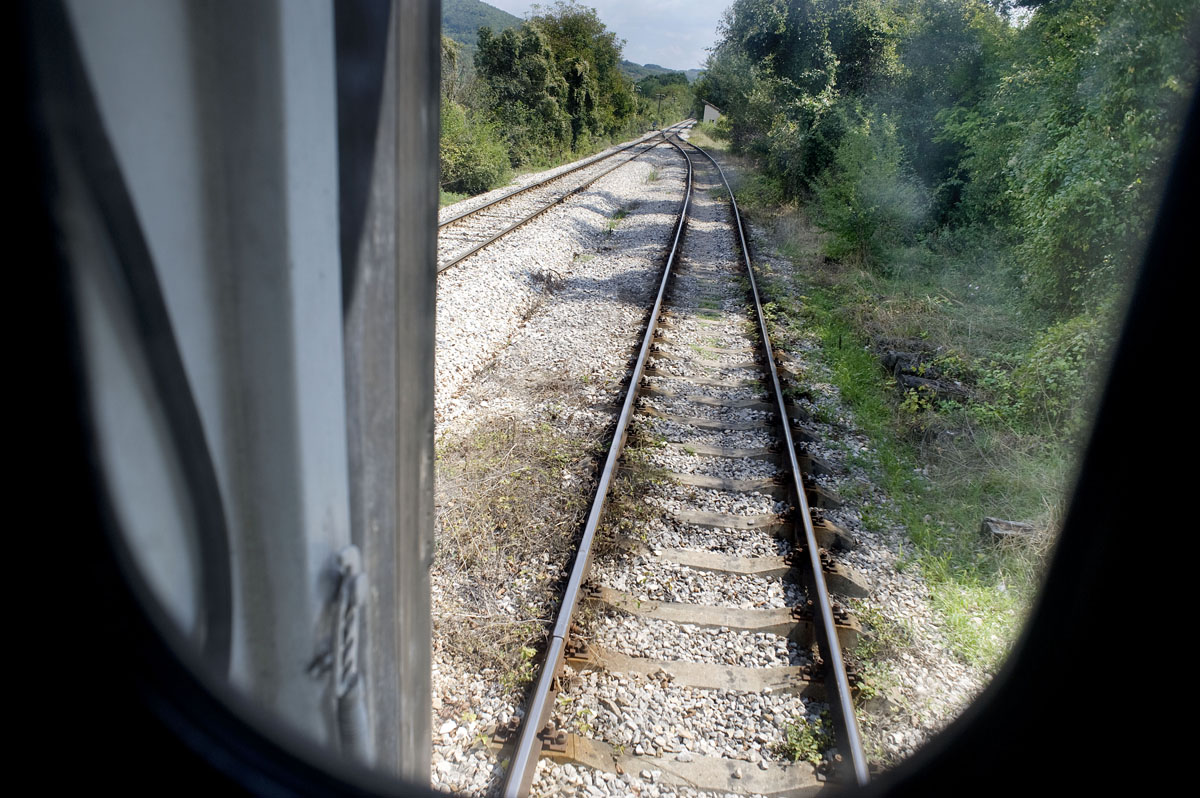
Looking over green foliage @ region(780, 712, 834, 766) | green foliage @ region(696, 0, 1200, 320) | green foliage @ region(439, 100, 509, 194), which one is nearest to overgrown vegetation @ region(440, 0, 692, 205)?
green foliage @ region(439, 100, 509, 194)

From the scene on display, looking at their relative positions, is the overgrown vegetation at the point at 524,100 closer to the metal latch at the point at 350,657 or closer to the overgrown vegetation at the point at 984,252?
the overgrown vegetation at the point at 984,252

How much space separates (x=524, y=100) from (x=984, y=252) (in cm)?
2621

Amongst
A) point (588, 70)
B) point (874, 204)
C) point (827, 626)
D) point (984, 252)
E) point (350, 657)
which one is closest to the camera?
point (350, 657)

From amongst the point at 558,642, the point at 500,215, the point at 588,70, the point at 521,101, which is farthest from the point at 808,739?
the point at 588,70

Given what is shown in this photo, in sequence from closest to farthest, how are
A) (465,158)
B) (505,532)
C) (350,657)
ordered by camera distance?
(350,657)
(505,532)
(465,158)

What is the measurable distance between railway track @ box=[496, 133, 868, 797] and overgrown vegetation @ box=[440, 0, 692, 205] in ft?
59.8

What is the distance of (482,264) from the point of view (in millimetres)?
10930

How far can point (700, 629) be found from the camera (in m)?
3.92

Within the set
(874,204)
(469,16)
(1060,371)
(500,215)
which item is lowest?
(1060,371)

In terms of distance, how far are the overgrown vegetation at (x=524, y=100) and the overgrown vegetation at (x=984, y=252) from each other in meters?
11.0

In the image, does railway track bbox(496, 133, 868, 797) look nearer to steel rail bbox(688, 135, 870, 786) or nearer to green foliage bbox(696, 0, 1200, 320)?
steel rail bbox(688, 135, 870, 786)

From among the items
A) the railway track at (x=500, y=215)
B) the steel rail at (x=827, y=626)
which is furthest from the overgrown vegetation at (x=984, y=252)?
the railway track at (x=500, y=215)

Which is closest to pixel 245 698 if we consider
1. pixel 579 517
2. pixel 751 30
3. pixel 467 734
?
pixel 467 734

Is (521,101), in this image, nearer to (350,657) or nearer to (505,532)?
(505,532)
